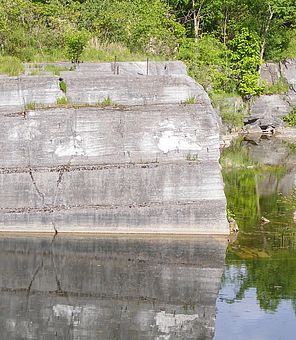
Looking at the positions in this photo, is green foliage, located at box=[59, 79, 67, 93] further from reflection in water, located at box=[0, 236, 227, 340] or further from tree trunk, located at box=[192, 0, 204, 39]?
tree trunk, located at box=[192, 0, 204, 39]

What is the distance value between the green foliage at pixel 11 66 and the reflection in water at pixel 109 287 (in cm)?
338

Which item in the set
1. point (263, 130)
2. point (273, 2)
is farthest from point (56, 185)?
point (273, 2)

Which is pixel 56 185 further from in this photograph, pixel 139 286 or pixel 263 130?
pixel 263 130

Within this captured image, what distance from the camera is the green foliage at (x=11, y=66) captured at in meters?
14.5

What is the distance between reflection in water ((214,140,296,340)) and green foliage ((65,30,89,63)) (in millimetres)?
4717

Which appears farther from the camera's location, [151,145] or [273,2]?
[273,2]

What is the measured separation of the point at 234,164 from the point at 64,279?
39.3 feet

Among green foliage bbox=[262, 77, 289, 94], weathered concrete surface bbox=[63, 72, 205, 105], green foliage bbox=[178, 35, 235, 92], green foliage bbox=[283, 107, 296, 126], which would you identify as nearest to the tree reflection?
weathered concrete surface bbox=[63, 72, 205, 105]

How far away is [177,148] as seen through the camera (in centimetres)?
1379

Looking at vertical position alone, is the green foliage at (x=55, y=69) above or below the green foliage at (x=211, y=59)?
above

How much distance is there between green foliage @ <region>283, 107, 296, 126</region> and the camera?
A: 3420 centimetres

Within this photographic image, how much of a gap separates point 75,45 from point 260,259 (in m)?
6.06

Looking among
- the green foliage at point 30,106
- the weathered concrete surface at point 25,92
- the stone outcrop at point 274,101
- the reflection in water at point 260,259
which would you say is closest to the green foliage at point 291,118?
the stone outcrop at point 274,101

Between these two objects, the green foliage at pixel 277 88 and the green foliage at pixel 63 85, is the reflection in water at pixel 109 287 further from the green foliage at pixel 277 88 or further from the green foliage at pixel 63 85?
the green foliage at pixel 277 88
